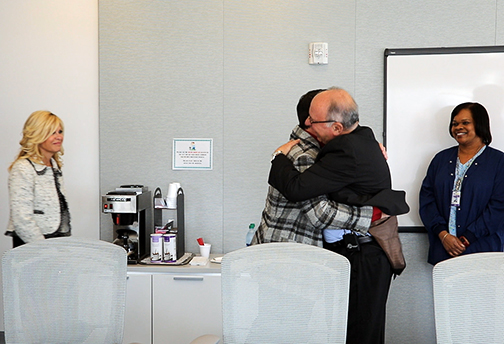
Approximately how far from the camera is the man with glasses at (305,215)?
2.13 metres

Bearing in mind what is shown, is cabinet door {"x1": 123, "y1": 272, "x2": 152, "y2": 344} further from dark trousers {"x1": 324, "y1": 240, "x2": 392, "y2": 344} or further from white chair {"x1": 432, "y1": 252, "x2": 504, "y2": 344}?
white chair {"x1": 432, "y1": 252, "x2": 504, "y2": 344}

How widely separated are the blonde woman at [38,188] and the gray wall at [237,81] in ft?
2.27

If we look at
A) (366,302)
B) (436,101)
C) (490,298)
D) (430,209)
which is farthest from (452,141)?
(490,298)

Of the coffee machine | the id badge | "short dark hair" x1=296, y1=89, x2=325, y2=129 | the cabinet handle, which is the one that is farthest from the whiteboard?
the coffee machine

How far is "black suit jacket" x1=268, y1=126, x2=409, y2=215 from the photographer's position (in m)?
2.05

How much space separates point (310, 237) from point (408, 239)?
4.95 ft

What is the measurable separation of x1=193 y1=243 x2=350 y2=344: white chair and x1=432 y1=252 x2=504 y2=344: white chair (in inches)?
13.4

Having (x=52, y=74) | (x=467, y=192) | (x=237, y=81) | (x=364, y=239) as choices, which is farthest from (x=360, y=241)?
(x=52, y=74)

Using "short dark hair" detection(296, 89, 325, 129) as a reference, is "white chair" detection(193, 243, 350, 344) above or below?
below

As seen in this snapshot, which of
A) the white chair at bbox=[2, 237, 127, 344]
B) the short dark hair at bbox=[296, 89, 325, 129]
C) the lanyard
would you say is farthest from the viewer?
the lanyard

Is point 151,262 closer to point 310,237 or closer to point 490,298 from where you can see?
point 310,237

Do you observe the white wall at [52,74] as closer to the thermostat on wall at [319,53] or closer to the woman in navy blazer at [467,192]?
the thermostat on wall at [319,53]

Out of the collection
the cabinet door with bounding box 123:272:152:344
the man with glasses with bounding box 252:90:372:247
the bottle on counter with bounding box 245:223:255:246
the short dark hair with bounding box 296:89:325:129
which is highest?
the short dark hair with bounding box 296:89:325:129

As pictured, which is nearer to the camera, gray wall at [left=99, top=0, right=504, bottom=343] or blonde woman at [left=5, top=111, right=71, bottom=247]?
blonde woman at [left=5, top=111, right=71, bottom=247]
